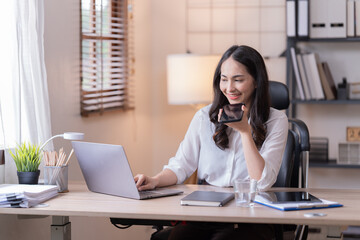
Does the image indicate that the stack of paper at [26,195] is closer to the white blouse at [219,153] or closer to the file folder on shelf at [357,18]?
the white blouse at [219,153]

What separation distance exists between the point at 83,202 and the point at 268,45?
8.90 ft

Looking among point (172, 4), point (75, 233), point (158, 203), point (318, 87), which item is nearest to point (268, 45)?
point (318, 87)

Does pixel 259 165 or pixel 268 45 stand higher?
pixel 268 45

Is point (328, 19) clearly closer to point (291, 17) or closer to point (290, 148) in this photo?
point (291, 17)

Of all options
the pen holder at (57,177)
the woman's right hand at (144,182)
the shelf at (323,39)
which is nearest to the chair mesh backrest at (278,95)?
the woman's right hand at (144,182)

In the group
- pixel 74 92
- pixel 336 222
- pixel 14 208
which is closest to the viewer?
pixel 336 222

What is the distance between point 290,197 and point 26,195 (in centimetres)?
89

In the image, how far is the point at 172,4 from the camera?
4449mm

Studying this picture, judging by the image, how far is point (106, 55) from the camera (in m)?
3.61

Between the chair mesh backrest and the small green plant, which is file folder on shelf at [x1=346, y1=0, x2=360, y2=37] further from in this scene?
the small green plant

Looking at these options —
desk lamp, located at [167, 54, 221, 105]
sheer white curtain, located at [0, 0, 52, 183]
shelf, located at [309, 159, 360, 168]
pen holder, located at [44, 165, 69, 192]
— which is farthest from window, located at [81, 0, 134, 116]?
shelf, located at [309, 159, 360, 168]

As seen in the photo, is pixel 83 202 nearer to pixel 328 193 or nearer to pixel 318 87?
pixel 328 193

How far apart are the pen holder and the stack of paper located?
6cm

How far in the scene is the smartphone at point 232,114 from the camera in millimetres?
2104
